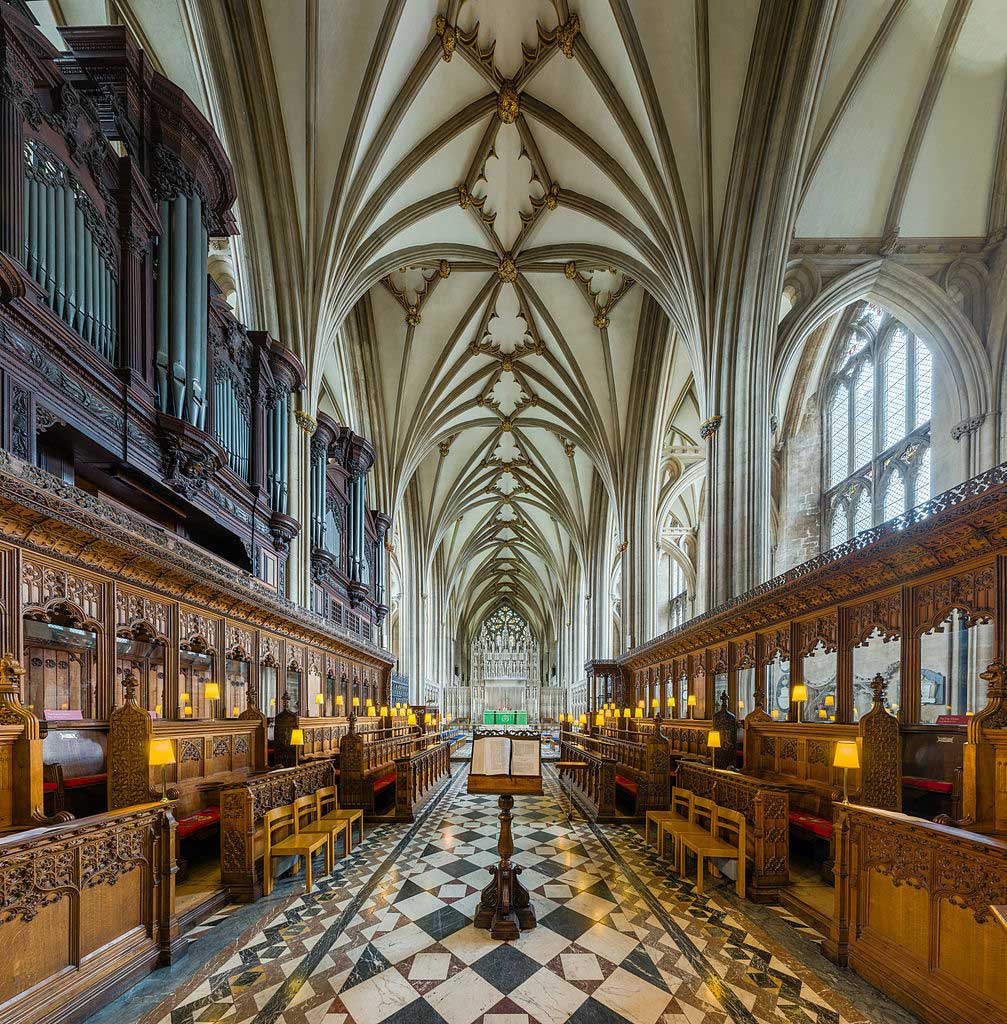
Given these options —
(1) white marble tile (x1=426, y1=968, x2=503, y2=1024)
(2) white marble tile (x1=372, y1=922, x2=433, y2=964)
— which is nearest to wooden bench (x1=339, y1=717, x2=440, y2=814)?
(2) white marble tile (x1=372, y1=922, x2=433, y2=964)

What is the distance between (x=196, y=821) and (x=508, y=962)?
3.33 metres

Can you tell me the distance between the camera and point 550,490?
99.9 feet

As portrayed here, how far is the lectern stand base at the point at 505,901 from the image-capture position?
182 inches

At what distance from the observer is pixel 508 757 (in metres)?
4.71

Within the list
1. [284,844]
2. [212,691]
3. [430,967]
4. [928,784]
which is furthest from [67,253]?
[928,784]

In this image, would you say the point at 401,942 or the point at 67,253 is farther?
the point at 67,253

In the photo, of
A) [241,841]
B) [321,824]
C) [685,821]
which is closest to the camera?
[241,841]

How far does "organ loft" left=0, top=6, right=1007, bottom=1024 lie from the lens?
382 centimetres

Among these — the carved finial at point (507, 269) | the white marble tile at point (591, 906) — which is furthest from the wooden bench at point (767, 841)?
the carved finial at point (507, 269)

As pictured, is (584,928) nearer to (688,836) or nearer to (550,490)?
(688,836)

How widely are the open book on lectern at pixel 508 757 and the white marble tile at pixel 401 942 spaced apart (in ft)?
4.07

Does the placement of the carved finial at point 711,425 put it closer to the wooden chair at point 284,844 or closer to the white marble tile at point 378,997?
the wooden chair at point 284,844

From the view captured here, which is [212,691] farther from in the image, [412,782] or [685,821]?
[685,821]

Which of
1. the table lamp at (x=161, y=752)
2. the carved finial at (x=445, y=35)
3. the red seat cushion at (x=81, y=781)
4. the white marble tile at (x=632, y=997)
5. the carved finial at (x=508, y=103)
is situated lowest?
the white marble tile at (x=632, y=997)
